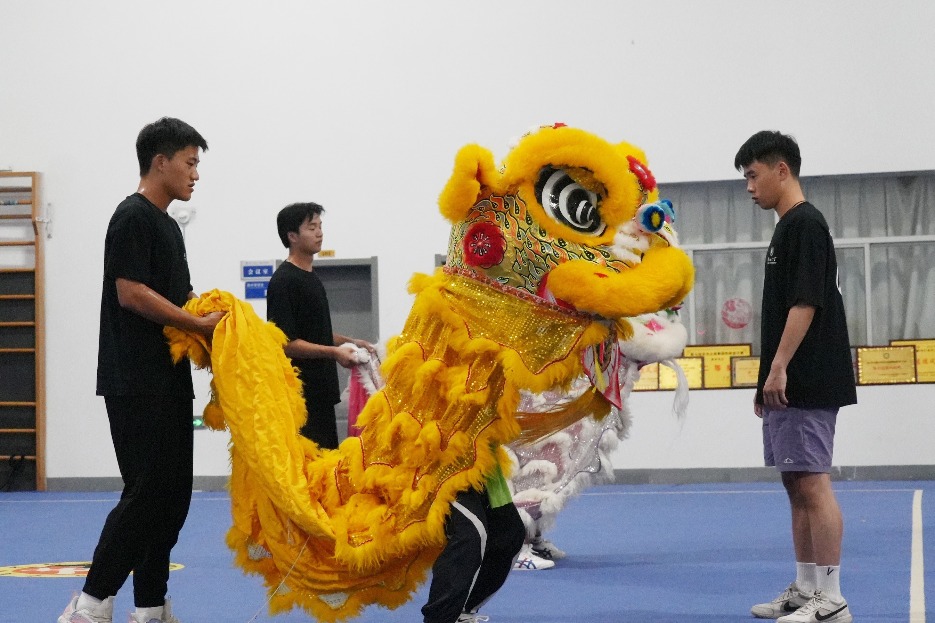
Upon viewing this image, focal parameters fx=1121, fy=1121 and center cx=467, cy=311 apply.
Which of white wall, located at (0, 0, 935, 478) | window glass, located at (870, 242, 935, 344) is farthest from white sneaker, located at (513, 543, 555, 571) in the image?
window glass, located at (870, 242, 935, 344)

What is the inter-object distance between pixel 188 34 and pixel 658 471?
5942 millimetres

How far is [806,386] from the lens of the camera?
399 centimetres

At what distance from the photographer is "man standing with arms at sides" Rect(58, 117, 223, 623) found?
351 cm

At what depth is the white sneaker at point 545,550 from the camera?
5586 millimetres

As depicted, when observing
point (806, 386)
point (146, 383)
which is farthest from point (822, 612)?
point (146, 383)

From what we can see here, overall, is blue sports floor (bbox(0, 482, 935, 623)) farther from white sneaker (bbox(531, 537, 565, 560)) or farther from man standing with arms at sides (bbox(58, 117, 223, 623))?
man standing with arms at sides (bbox(58, 117, 223, 623))

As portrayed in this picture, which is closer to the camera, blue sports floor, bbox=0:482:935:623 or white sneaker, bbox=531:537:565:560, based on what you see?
blue sports floor, bbox=0:482:935:623

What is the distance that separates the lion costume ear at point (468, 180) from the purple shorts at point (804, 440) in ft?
5.36

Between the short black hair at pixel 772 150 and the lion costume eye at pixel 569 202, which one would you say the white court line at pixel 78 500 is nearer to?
the short black hair at pixel 772 150

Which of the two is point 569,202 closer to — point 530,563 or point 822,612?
point 822,612

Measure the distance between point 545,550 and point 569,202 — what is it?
9.77 feet

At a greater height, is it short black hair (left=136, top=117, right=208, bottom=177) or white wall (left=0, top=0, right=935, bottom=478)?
white wall (left=0, top=0, right=935, bottom=478)

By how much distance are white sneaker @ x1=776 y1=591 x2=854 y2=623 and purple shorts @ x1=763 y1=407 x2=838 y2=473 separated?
46 cm

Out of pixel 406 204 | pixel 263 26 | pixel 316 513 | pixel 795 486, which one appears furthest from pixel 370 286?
pixel 316 513
